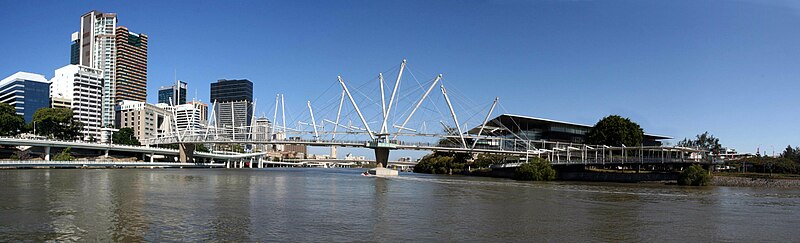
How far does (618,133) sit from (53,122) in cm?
14325

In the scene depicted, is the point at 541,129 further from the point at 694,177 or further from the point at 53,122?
the point at 53,122

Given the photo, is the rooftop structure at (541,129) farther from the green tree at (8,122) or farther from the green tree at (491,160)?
the green tree at (8,122)

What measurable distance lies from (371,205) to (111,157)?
143396 mm

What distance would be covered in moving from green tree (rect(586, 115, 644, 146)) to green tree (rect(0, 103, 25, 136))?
13895cm

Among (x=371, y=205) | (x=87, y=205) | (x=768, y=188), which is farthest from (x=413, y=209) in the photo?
(x=768, y=188)

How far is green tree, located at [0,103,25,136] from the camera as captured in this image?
14100 centimetres

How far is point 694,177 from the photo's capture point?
81625 mm

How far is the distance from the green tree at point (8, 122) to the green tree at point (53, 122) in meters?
5.65

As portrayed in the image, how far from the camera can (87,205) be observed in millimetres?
37625

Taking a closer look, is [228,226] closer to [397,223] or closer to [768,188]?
[397,223]

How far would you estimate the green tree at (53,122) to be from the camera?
154 m

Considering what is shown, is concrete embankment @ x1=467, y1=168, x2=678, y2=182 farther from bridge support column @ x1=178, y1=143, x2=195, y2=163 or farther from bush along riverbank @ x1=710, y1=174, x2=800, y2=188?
bridge support column @ x1=178, y1=143, x2=195, y2=163

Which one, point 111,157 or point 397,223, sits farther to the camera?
point 111,157

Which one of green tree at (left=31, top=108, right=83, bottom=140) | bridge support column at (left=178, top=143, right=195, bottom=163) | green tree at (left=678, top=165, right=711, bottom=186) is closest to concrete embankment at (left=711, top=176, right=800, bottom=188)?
green tree at (left=678, top=165, right=711, bottom=186)
